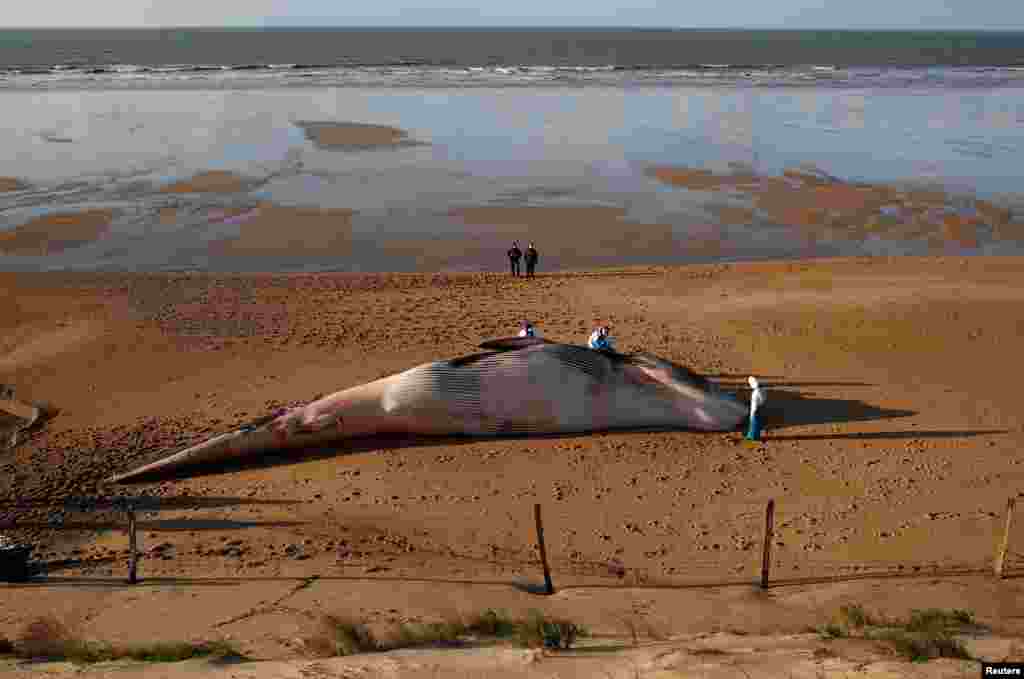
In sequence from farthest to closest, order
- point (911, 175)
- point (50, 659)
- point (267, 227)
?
point (911, 175) < point (267, 227) < point (50, 659)

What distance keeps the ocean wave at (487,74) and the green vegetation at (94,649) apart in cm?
5927

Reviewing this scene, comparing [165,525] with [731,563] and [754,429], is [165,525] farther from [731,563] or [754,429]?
[754,429]

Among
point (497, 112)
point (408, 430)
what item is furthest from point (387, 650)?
point (497, 112)

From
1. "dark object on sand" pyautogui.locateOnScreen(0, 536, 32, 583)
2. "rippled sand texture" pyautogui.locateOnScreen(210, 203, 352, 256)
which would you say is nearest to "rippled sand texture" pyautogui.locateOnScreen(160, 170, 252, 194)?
"rippled sand texture" pyautogui.locateOnScreen(210, 203, 352, 256)

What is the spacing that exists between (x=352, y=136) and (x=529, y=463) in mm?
31017

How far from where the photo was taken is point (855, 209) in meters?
27.2

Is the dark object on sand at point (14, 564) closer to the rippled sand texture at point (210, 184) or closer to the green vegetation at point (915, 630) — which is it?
the green vegetation at point (915, 630)

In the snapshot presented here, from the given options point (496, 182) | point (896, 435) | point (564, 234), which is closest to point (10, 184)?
point (496, 182)

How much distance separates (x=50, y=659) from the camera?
6.91 m

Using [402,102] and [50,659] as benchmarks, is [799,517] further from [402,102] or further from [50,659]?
[402,102]

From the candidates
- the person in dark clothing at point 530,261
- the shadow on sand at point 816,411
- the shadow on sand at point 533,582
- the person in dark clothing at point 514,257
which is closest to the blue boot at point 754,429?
the shadow on sand at point 816,411

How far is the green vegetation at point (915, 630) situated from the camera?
6.59m

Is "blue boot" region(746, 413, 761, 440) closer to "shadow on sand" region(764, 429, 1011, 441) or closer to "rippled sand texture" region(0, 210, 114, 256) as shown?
"shadow on sand" region(764, 429, 1011, 441)

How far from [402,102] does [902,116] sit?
29273 mm
